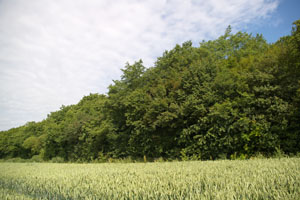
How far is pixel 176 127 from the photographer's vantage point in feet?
62.5

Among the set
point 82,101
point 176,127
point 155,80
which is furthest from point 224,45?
point 82,101

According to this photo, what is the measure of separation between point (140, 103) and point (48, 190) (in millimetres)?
17112

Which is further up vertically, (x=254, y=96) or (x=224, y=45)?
(x=224, y=45)

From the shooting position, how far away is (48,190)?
522 cm

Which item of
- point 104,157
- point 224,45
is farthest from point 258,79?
point 224,45

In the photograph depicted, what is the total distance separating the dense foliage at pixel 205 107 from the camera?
14.4 meters

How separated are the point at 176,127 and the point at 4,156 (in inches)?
2554

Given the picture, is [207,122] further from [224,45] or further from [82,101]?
[82,101]

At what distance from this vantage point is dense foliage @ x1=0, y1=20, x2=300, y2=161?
1445 cm

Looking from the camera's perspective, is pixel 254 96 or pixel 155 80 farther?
pixel 155 80

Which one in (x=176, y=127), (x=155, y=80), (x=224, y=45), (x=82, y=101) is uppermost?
(x=224, y=45)

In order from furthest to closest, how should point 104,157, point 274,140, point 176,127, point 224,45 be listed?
1. point 224,45
2. point 104,157
3. point 176,127
4. point 274,140

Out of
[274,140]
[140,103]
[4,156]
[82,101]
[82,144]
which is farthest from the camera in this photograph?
[4,156]

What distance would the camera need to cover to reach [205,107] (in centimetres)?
1744
